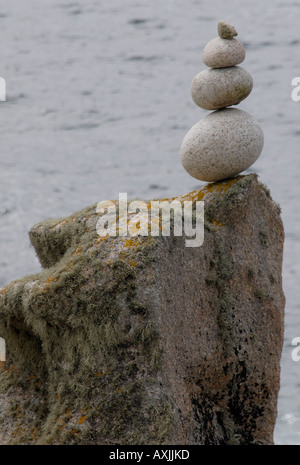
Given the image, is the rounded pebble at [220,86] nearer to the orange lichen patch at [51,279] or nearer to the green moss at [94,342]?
the green moss at [94,342]

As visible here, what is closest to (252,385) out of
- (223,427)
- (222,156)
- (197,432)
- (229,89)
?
(223,427)

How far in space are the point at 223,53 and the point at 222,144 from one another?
2.78ft

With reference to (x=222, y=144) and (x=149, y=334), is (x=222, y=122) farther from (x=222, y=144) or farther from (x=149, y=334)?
(x=149, y=334)

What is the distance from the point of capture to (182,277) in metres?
6.63

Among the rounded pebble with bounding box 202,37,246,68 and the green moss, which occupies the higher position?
the rounded pebble with bounding box 202,37,246,68

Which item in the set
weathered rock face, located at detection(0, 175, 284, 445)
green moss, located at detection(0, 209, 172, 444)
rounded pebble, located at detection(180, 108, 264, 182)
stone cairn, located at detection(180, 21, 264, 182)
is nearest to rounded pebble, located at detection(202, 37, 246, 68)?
stone cairn, located at detection(180, 21, 264, 182)

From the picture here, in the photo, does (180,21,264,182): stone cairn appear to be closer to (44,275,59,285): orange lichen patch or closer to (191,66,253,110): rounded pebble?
(191,66,253,110): rounded pebble

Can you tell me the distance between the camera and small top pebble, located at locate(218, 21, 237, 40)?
695 centimetres

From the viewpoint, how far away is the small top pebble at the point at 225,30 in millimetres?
6949

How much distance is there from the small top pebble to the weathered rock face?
4.54ft

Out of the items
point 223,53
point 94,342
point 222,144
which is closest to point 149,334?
point 94,342

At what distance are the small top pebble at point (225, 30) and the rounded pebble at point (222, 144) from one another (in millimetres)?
706

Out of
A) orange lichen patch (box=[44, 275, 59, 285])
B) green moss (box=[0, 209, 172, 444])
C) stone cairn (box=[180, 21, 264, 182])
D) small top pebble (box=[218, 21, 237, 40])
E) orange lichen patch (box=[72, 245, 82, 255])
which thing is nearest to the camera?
green moss (box=[0, 209, 172, 444])

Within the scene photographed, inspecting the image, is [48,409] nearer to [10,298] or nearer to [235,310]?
[10,298]
